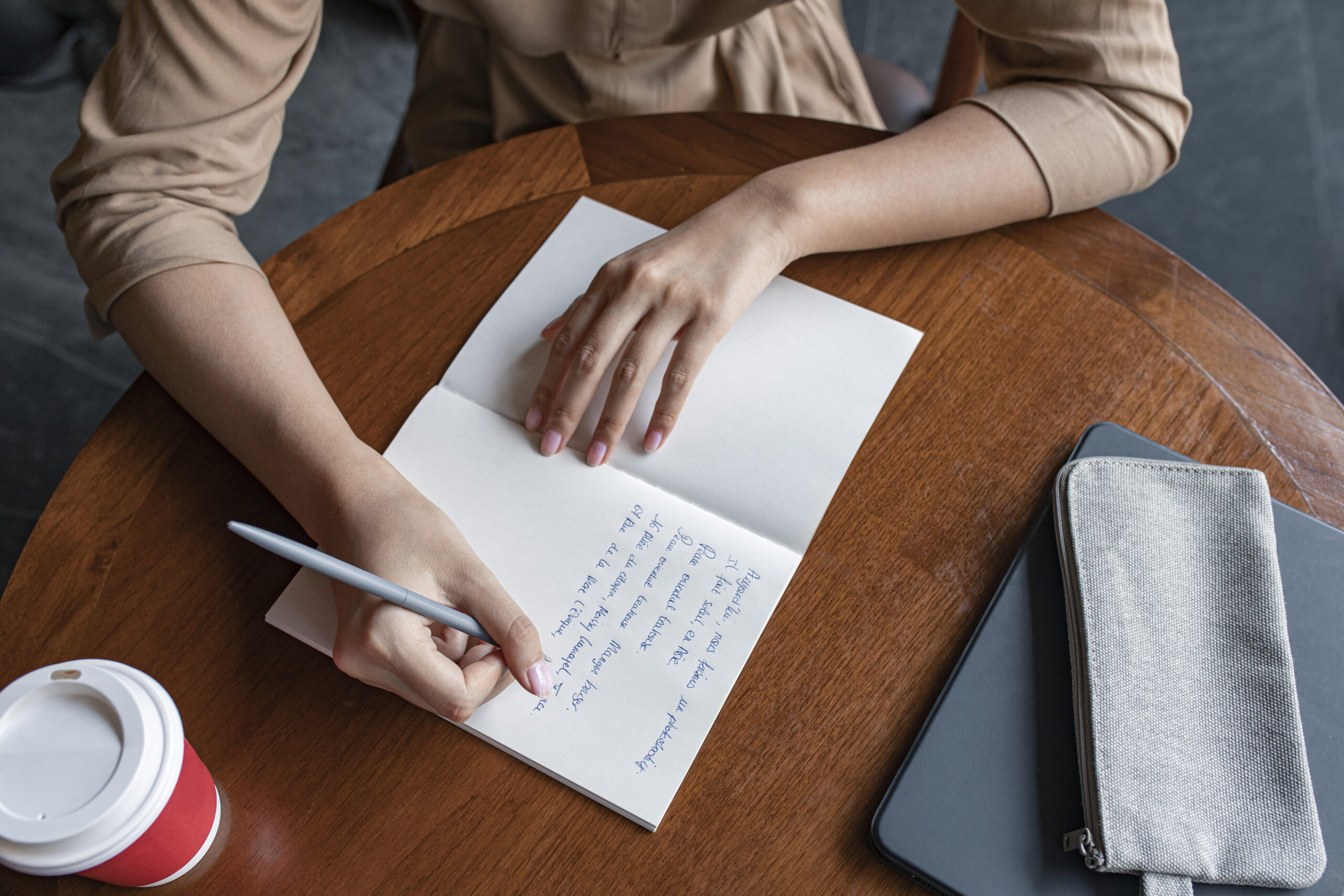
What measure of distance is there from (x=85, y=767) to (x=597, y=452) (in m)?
0.30

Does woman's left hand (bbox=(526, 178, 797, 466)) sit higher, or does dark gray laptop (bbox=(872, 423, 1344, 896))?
woman's left hand (bbox=(526, 178, 797, 466))

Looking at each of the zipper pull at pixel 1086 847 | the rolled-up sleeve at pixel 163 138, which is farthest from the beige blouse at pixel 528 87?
the zipper pull at pixel 1086 847

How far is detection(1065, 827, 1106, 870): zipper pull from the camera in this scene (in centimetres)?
41

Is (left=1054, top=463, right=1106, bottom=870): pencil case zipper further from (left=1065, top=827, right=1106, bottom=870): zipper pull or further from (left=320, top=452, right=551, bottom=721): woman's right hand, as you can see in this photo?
(left=320, top=452, right=551, bottom=721): woman's right hand

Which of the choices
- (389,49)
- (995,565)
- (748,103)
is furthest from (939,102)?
(389,49)

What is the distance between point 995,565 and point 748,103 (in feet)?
1.64

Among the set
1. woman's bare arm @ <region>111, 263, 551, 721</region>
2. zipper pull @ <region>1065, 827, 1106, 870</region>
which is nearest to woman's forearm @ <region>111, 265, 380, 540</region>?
woman's bare arm @ <region>111, 263, 551, 721</region>

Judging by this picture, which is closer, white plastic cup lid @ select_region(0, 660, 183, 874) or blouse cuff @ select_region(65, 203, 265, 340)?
white plastic cup lid @ select_region(0, 660, 183, 874)

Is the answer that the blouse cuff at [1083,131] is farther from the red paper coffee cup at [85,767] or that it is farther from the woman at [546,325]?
the red paper coffee cup at [85,767]

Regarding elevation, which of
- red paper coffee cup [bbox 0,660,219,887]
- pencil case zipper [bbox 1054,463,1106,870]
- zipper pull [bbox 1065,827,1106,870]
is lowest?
zipper pull [bbox 1065,827,1106,870]

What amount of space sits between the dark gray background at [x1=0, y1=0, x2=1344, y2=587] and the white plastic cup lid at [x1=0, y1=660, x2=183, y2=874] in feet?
3.14

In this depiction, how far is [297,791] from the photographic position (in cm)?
45

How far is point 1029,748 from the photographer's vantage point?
45 cm

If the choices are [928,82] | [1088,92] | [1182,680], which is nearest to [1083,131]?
[1088,92]
